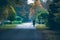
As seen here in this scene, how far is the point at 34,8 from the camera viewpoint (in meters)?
64.8

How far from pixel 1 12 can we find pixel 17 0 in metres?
4.15

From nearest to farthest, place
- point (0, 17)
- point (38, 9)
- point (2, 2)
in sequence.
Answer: point (2, 2) < point (0, 17) < point (38, 9)

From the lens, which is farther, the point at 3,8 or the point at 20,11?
the point at 20,11

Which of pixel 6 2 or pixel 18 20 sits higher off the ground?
pixel 6 2

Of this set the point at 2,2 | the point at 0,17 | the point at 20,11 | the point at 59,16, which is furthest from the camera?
the point at 20,11

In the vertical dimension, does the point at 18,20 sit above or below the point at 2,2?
below

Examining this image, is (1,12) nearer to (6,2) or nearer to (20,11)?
(6,2)

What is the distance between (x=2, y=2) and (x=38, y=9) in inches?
1076

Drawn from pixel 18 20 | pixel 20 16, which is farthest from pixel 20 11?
pixel 18 20

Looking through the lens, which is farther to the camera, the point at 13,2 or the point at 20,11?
the point at 20,11

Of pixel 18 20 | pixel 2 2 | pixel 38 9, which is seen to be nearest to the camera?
pixel 2 2

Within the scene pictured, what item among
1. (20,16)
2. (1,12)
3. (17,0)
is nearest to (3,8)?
(1,12)

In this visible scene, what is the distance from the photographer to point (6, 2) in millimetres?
38625

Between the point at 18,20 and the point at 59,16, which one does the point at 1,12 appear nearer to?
the point at 59,16
